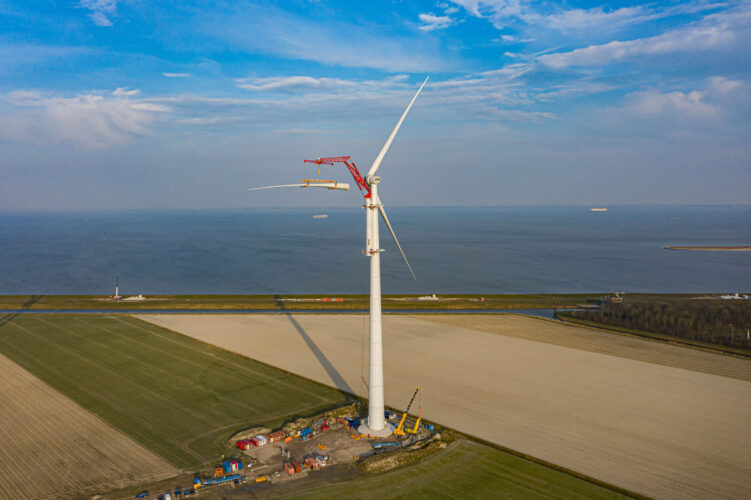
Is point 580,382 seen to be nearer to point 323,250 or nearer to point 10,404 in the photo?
point 10,404

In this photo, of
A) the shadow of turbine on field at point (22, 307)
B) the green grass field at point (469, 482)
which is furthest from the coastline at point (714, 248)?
the shadow of turbine on field at point (22, 307)

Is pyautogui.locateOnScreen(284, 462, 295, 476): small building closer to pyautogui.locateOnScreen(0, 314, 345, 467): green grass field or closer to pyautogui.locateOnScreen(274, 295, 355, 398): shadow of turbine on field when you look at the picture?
pyautogui.locateOnScreen(0, 314, 345, 467): green grass field

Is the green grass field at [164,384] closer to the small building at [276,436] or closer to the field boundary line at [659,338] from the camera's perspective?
the small building at [276,436]

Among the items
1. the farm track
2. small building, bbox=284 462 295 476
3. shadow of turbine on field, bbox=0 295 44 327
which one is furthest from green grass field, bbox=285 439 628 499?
shadow of turbine on field, bbox=0 295 44 327

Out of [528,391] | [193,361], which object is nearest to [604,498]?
[528,391]

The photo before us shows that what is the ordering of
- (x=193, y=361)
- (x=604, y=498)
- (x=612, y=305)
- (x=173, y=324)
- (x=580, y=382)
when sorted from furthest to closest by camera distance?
(x=612, y=305) < (x=173, y=324) < (x=193, y=361) < (x=580, y=382) < (x=604, y=498)

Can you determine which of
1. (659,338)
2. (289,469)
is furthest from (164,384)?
(659,338)
